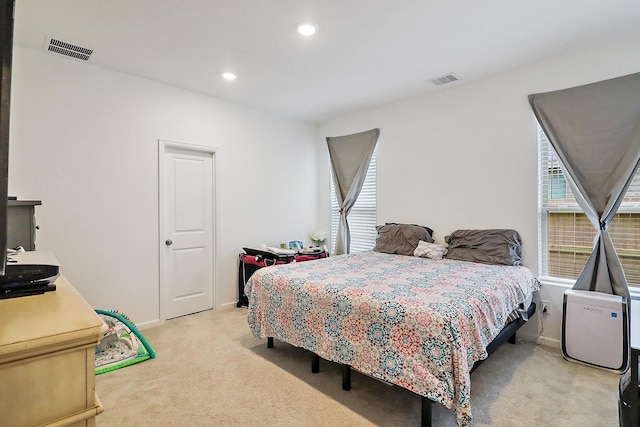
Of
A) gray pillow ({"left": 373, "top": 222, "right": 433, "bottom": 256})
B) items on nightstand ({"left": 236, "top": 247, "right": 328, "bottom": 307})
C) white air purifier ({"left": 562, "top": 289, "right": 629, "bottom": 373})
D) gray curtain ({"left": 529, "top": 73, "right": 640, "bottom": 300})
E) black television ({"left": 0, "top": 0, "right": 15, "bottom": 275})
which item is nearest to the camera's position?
black television ({"left": 0, "top": 0, "right": 15, "bottom": 275})

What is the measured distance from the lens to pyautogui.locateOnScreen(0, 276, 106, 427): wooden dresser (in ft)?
2.15

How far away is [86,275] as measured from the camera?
3162 mm

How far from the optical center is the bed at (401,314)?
171 centimetres

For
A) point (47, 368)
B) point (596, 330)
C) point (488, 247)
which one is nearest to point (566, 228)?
point (488, 247)

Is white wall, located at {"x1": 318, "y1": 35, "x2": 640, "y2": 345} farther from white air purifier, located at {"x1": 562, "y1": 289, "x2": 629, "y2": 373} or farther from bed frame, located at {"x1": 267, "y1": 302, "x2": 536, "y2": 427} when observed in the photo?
bed frame, located at {"x1": 267, "y1": 302, "x2": 536, "y2": 427}

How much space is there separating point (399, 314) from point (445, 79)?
2.79 m

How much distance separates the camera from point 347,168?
191 inches

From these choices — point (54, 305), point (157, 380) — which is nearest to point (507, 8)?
point (54, 305)

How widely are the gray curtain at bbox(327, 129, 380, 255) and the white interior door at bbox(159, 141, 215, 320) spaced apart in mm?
1845

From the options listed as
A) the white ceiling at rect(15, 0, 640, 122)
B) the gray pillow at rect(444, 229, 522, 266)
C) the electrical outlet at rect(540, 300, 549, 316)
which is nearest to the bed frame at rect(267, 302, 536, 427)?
the electrical outlet at rect(540, 300, 549, 316)

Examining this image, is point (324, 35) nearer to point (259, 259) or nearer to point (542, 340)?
point (259, 259)

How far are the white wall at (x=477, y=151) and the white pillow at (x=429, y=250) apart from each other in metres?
0.28

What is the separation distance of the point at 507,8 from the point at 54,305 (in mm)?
3019

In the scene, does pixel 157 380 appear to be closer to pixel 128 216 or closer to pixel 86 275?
pixel 86 275
